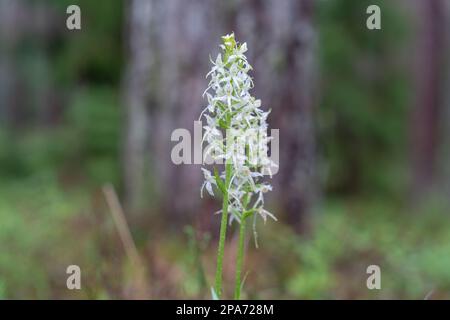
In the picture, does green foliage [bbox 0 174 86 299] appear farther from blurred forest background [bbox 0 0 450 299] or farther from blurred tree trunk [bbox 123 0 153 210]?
blurred tree trunk [bbox 123 0 153 210]

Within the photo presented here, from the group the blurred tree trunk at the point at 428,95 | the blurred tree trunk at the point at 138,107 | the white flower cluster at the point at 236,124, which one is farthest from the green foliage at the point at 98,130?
the white flower cluster at the point at 236,124

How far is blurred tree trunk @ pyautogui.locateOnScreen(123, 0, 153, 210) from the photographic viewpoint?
6715 mm

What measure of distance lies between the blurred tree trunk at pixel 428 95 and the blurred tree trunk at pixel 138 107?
947cm

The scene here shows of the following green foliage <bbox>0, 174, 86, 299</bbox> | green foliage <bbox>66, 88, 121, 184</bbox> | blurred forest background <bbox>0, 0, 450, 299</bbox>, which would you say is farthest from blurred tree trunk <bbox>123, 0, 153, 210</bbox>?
green foliage <bbox>66, 88, 121, 184</bbox>

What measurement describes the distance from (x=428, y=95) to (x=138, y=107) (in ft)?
33.6

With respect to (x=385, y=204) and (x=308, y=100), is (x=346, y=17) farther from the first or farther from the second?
(x=308, y=100)

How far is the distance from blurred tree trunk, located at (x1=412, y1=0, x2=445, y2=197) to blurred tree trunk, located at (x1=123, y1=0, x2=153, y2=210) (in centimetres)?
947

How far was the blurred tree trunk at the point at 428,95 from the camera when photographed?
14.9 meters

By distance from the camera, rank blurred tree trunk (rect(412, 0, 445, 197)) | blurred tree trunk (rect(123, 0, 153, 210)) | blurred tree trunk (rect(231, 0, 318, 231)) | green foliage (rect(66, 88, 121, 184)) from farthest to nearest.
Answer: blurred tree trunk (rect(412, 0, 445, 197))
green foliage (rect(66, 88, 121, 184))
blurred tree trunk (rect(123, 0, 153, 210))
blurred tree trunk (rect(231, 0, 318, 231))

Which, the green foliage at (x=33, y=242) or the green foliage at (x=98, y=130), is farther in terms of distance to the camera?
the green foliage at (x=98, y=130)

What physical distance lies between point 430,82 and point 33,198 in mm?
10466

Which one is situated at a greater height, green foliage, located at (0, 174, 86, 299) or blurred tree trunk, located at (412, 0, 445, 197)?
blurred tree trunk, located at (412, 0, 445, 197)

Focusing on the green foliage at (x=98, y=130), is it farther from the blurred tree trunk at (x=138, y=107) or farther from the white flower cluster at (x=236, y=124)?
the white flower cluster at (x=236, y=124)

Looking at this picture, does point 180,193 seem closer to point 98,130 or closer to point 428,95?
point 98,130
